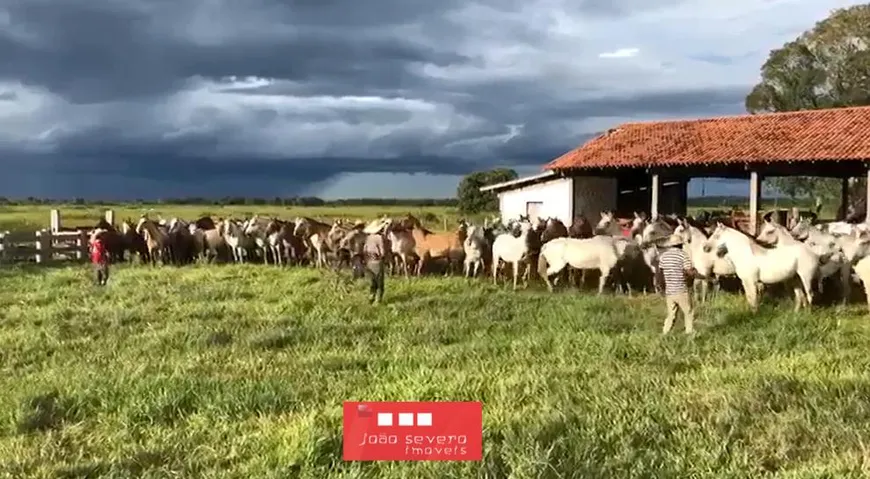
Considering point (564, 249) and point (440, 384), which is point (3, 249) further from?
point (440, 384)

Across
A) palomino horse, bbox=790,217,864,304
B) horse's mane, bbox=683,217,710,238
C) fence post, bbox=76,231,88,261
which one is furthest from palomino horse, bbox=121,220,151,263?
palomino horse, bbox=790,217,864,304

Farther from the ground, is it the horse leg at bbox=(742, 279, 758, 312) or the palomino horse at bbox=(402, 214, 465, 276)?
the palomino horse at bbox=(402, 214, 465, 276)

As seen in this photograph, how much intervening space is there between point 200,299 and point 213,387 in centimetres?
727

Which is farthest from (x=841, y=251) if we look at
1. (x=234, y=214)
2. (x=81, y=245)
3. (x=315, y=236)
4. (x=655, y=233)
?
(x=234, y=214)

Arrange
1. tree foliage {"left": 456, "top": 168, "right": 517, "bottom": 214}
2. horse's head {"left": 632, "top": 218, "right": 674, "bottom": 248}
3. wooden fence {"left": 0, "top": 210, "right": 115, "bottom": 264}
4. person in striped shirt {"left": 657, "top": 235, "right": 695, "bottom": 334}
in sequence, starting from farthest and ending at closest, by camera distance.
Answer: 1. tree foliage {"left": 456, "top": 168, "right": 517, "bottom": 214}
2. wooden fence {"left": 0, "top": 210, "right": 115, "bottom": 264}
3. horse's head {"left": 632, "top": 218, "right": 674, "bottom": 248}
4. person in striped shirt {"left": 657, "top": 235, "right": 695, "bottom": 334}

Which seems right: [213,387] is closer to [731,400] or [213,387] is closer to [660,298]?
[731,400]

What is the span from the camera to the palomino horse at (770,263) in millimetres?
13750

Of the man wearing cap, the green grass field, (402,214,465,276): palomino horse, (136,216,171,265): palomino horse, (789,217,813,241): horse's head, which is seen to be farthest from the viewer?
the green grass field

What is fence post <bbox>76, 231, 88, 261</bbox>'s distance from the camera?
2652 centimetres

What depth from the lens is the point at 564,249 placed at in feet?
56.6

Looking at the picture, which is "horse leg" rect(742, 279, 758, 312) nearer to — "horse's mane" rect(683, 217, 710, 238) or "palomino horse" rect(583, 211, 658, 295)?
"horse's mane" rect(683, 217, 710, 238)

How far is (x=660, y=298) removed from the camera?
15906 mm

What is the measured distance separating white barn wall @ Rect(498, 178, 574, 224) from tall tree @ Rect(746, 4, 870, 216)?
15425mm

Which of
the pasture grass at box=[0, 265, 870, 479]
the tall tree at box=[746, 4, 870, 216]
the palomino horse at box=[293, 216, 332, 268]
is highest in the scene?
the tall tree at box=[746, 4, 870, 216]
